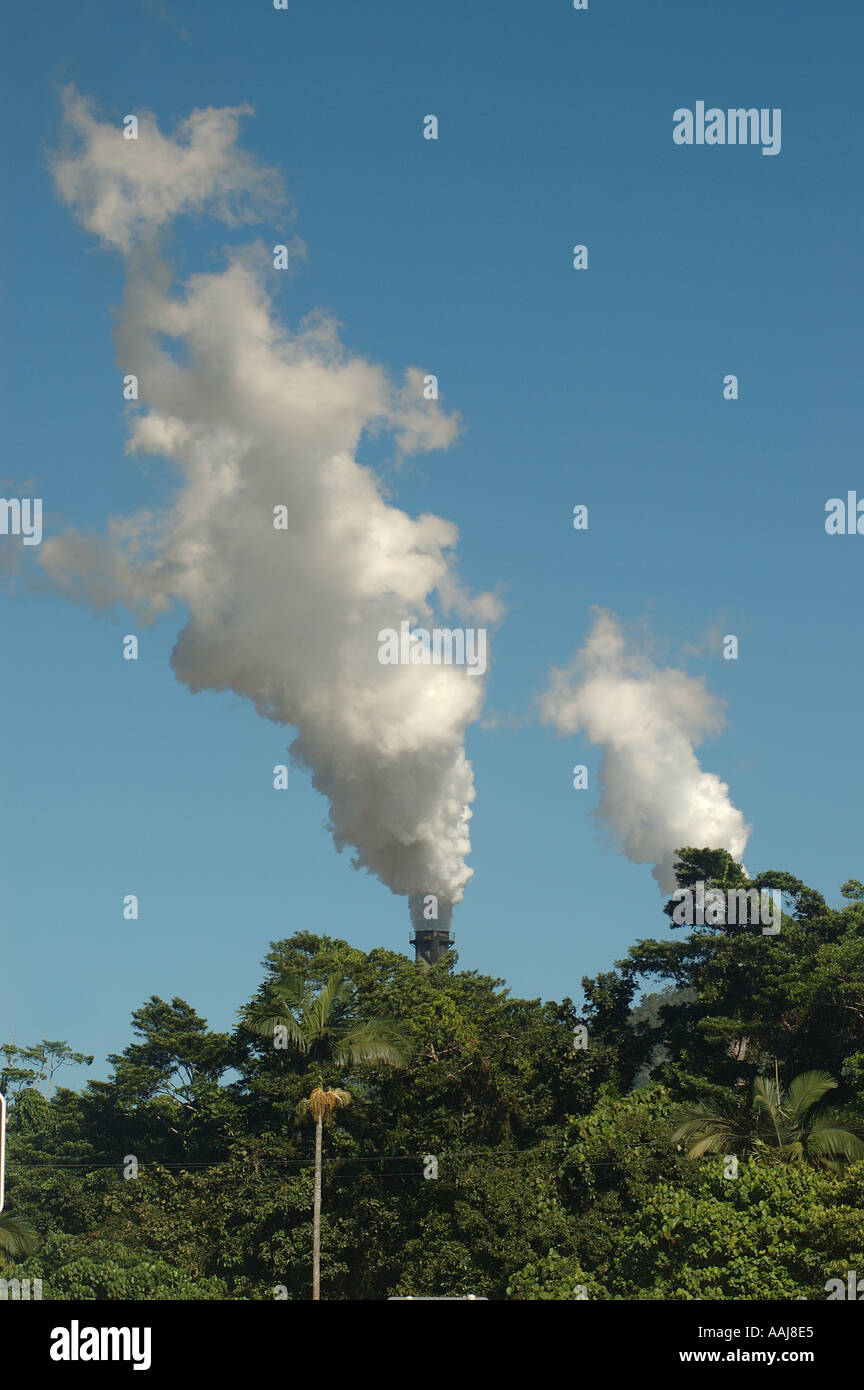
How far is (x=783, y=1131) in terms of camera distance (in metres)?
48.0

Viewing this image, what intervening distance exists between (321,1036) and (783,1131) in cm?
1782

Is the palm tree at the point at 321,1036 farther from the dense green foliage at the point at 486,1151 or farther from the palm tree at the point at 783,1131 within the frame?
the palm tree at the point at 783,1131

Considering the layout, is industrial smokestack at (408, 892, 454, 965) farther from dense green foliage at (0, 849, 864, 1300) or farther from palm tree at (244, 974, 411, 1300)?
palm tree at (244, 974, 411, 1300)

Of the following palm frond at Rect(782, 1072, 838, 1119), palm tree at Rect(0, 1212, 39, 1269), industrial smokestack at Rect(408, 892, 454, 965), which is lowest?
palm tree at Rect(0, 1212, 39, 1269)

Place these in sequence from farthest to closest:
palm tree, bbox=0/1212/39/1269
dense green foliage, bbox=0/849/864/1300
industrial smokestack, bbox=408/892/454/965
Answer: industrial smokestack, bbox=408/892/454/965 < palm tree, bbox=0/1212/39/1269 < dense green foliage, bbox=0/849/864/1300

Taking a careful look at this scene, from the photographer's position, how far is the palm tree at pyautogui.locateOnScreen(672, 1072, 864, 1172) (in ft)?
155

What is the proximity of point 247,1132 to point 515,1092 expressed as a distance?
1190 cm

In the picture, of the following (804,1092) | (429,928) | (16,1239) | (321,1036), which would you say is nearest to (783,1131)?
(804,1092)

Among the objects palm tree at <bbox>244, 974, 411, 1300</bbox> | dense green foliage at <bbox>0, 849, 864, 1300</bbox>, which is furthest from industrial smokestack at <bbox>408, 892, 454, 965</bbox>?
palm tree at <bbox>244, 974, 411, 1300</bbox>

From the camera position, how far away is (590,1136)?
53156 mm

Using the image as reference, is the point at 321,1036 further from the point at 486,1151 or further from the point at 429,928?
the point at 429,928

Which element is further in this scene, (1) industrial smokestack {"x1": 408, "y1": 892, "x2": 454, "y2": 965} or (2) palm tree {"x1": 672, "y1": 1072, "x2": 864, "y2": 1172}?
(1) industrial smokestack {"x1": 408, "y1": 892, "x2": 454, "y2": 965}

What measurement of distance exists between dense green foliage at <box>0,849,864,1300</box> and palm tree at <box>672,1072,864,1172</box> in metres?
0.38
